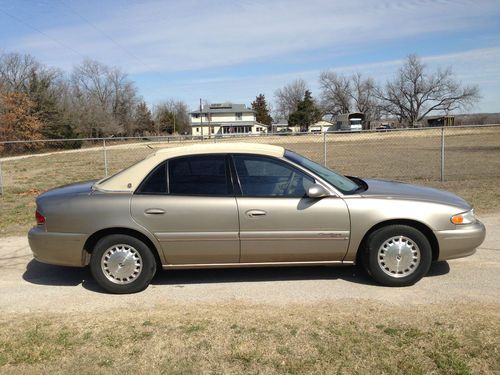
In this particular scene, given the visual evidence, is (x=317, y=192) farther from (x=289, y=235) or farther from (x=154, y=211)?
(x=154, y=211)

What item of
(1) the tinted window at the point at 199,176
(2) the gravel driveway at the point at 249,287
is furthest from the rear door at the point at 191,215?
(2) the gravel driveway at the point at 249,287

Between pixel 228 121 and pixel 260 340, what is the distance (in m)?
98.8

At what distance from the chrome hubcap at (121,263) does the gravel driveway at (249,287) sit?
Result: 202 millimetres

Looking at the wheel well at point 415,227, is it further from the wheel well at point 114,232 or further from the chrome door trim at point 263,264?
the wheel well at point 114,232

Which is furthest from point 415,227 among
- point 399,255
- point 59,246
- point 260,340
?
point 59,246

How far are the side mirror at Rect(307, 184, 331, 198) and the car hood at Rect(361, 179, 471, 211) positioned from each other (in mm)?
429

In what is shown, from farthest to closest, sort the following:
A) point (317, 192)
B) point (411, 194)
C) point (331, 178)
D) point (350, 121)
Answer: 1. point (350, 121)
2. point (331, 178)
3. point (411, 194)
4. point (317, 192)

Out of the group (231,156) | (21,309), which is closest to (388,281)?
(231,156)

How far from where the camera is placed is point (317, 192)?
14.3 feet

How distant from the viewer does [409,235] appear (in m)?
4.46

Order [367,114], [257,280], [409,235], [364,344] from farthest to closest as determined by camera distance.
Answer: [367,114], [257,280], [409,235], [364,344]

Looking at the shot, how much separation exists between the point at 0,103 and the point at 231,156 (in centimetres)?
4407

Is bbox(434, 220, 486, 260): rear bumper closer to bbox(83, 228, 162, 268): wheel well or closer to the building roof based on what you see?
bbox(83, 228, 162, 268): wheel well

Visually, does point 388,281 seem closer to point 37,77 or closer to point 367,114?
point 37,77
